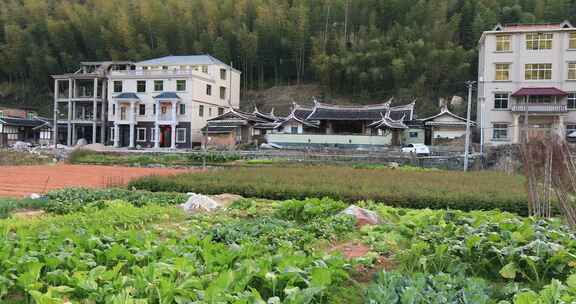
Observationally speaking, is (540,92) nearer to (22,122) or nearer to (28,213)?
(28,213)

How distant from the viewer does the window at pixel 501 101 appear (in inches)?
1478

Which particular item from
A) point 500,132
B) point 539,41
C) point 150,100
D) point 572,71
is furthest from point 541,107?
point 150,100

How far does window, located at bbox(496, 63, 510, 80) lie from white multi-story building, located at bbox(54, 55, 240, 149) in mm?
25420

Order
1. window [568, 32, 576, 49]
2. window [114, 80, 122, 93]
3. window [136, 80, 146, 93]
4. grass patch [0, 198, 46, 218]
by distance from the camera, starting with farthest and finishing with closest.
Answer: window [114, 80, 122, 93] < window [136, 80, 146, 93] < window [568, 32, 576, 49] < grass patch [0, 198, 46, 218]

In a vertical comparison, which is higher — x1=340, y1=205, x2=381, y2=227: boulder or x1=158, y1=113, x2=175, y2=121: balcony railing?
x1=158, y1=113, x2=175, y2=121: balcony railing

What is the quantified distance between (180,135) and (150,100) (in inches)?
185

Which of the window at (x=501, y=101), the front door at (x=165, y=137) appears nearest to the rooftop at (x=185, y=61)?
the front door at (x=165, y=137)

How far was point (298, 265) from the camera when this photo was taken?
14.6 feet

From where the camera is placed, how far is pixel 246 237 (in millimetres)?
6141

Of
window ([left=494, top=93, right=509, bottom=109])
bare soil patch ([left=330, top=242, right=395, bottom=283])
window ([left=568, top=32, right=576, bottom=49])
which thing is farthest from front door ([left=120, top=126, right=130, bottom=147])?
bare soil patch ([left=330, top=242, right=395, bottom=283])

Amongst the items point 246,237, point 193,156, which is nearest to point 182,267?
point 246,237

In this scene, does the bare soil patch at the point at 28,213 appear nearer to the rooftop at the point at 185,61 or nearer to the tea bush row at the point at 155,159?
the tea bush row at the point at 155,159

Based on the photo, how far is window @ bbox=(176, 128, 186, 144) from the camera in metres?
45.3

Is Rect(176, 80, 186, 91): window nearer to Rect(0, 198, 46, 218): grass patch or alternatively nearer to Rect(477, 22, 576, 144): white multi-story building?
Rect(477, 22, 576, 144): white multi-story building
